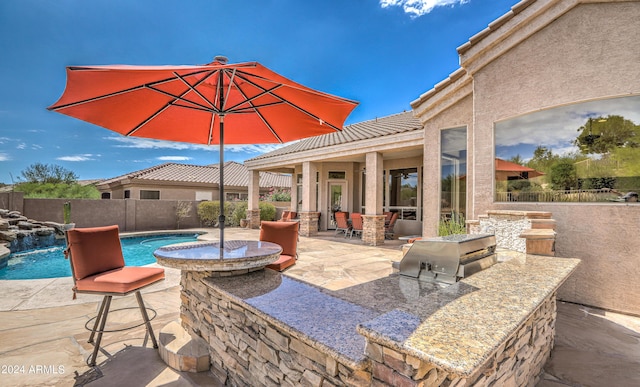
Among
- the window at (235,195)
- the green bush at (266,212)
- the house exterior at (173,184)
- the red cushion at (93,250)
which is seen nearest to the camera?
the red cushion at (93,250)

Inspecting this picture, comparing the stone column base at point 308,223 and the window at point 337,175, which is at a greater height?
the window at point 337,175

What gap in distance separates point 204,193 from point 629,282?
2366cm

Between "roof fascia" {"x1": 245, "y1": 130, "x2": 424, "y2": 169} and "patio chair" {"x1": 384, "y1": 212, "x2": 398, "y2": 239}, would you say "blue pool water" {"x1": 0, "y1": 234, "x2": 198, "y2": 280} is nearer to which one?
"roof fascia" {"x1": 245, "y1": 130, "x2": 424, "y2": 169}

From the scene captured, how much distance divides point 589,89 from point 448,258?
4.20 meters

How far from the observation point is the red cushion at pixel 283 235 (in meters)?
4.53

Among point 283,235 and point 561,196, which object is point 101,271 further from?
point 561,196

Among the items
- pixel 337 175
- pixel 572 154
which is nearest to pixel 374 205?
pixel 337 175

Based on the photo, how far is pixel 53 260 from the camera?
969 centimetres

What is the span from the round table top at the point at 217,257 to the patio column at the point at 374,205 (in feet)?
23.3

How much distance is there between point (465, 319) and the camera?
1.58 m

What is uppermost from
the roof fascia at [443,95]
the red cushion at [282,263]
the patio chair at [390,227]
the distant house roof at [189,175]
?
the roof fascia at [443,95]

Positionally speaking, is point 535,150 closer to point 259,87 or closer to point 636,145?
point 636,145

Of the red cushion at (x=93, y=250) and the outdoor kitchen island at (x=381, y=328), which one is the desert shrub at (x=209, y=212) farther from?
the outdoor kitchen island at (x=381, y=328)

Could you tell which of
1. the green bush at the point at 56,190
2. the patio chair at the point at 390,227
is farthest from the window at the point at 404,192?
the green bush at the point at 56,190
